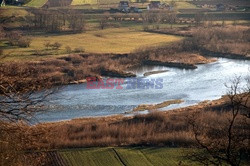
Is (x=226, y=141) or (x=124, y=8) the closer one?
(x=226, y=141)

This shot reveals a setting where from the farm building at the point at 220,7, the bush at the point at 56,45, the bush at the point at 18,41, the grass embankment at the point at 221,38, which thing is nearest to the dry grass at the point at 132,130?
the bush at the point at 56,45

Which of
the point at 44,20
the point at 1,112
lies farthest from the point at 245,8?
the point at 1,112

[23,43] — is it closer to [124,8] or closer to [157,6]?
[124,8]

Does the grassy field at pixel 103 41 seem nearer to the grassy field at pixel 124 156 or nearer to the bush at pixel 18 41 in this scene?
the bush at pixel 18 41

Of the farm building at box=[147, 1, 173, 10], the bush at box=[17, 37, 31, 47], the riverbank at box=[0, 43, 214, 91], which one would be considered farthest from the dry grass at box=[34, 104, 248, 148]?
the farm building at box=[147, 1, 173, 10]

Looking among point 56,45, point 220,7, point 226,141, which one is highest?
point 220,7

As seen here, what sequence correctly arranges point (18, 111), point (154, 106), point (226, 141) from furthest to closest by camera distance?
point (154, 106), point (226, 141), point (18, 111)

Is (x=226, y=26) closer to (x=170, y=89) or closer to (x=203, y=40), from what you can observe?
(x=203, y=40)

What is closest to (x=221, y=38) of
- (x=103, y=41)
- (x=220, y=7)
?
(x=103, y=41)
